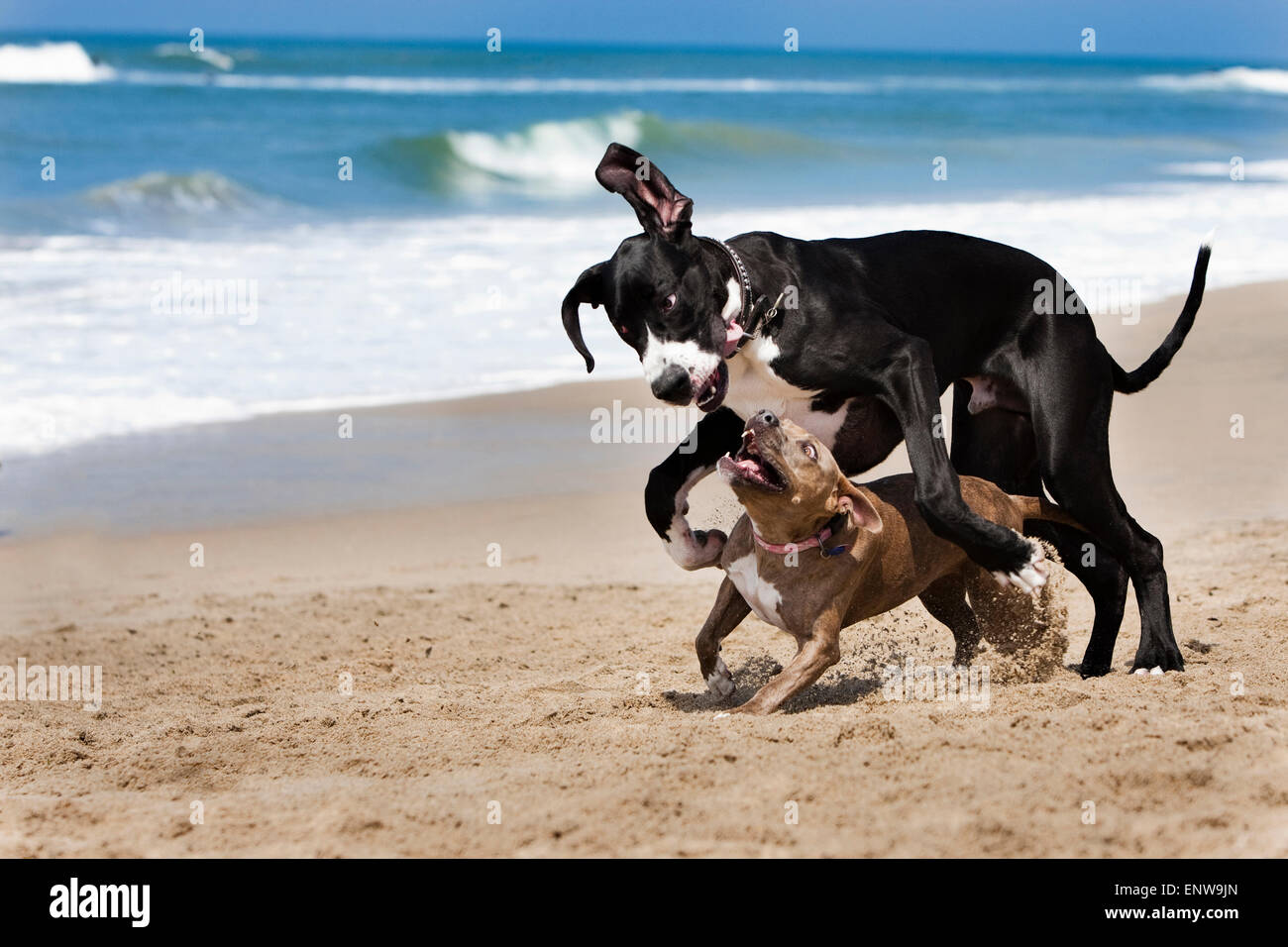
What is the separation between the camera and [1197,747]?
12.5 feet

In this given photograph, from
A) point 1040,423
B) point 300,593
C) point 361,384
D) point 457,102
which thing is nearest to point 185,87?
point 457,102

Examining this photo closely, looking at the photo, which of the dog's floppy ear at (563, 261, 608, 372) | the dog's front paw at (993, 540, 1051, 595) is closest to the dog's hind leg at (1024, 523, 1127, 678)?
the dog's front paw at (993, 540, 1051, 595)

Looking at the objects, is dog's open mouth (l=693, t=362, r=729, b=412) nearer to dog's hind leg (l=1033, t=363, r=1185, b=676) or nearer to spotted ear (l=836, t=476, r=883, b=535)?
spotted ear (l=836, t=476, r=883, b=535)

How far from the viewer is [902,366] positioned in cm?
448

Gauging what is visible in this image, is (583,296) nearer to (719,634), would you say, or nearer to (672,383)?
(672,383)

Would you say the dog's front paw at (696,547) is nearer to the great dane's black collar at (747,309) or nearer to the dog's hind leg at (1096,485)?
the great dane's black collar at (747,309)

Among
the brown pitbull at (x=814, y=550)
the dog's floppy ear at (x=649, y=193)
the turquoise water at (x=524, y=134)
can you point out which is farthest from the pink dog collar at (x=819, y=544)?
the turquoise water at (x=524, y=134)

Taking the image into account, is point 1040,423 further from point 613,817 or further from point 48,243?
point 48,243

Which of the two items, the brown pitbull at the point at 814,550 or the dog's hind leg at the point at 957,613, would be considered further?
the dog's hind leg at the point at 957,613

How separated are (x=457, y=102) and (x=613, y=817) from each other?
105 feet

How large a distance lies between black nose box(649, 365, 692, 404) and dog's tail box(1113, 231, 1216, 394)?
5.78 feet

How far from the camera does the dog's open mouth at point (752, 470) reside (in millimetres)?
4523

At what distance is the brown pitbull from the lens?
4551 mm
